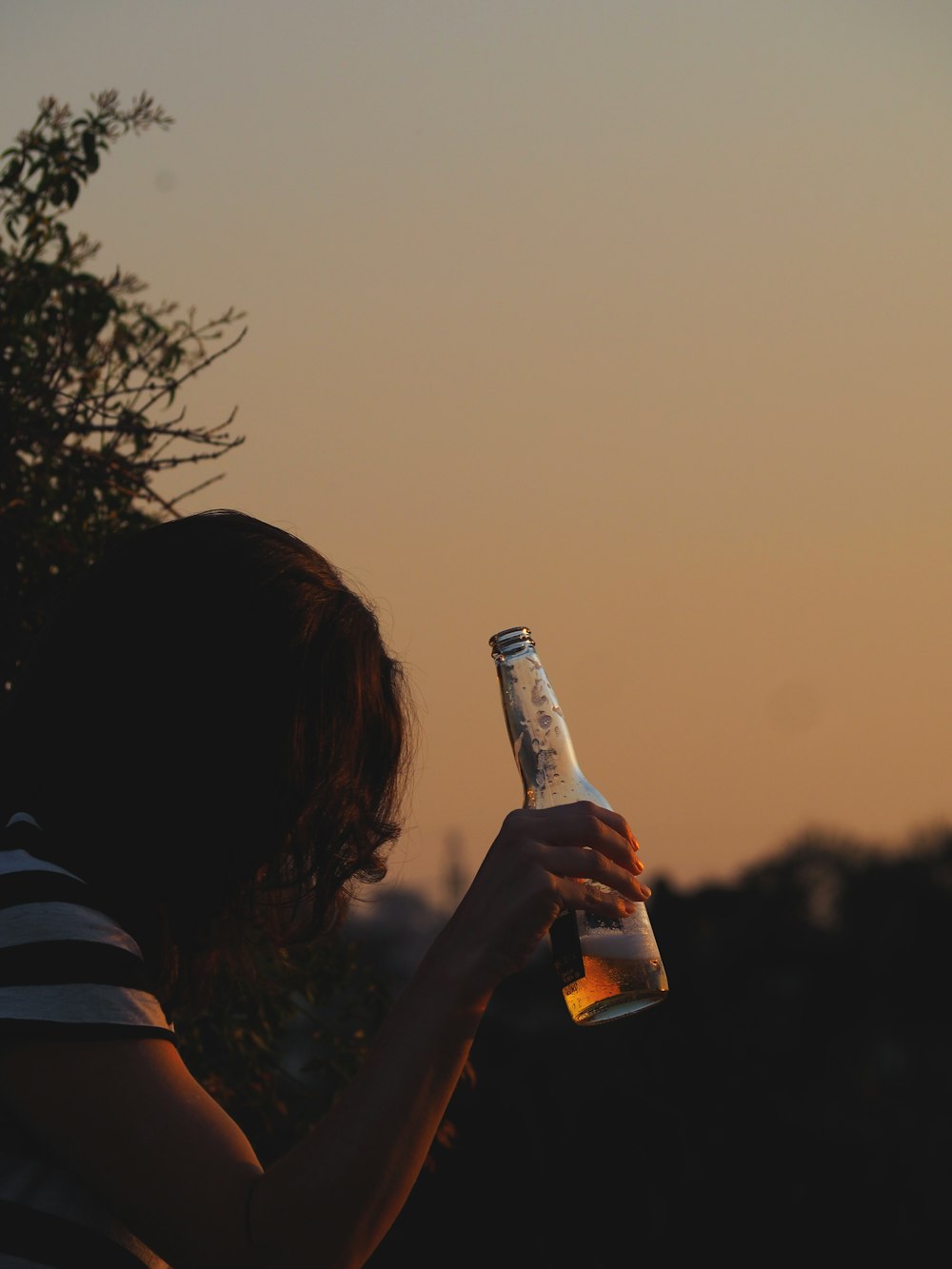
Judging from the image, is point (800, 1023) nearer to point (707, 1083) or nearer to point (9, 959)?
point (707, 1083)

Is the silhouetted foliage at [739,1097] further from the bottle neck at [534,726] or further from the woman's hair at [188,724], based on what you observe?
the woman's hair at [188,724]

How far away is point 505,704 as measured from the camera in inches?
102

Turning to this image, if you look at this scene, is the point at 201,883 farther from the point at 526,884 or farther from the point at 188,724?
the point at 526,884

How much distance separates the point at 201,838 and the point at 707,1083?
21255 millimetres

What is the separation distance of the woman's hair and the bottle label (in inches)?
18.6

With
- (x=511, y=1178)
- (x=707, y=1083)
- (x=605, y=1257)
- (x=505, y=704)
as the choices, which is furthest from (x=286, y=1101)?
(x=707, y=1083)

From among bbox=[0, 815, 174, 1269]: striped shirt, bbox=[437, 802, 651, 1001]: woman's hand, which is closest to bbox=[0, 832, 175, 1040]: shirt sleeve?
bbox=[0, 815, 174, 1269]: striped shirt

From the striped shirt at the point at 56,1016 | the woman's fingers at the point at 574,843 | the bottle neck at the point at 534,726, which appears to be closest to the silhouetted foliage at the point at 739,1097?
the bottle neck at the point at 534,726

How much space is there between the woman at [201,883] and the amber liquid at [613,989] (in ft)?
1.14

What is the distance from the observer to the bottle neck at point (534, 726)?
2.57 m

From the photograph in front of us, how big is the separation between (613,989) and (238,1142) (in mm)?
840

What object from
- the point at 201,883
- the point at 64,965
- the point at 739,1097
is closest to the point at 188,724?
the point at 201,883

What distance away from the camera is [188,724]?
78.5 inches

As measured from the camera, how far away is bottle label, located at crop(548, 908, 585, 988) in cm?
236
